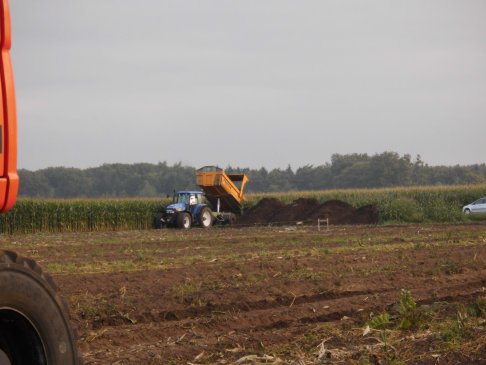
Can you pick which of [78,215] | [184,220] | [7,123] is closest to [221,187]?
[184,220]

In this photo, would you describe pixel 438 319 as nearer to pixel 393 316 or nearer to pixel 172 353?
pixel 393 316

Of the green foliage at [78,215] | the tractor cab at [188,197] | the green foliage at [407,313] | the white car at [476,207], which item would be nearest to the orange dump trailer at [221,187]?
the tractor cab at [188,197]

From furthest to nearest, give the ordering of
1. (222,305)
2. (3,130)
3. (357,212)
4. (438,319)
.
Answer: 1. (357,212)
2. (222,305)
3. (438,319)
4. (3,130)

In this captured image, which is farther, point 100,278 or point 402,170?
point 402,170

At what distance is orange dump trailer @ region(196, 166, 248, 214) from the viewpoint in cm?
4369

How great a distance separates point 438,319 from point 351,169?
337 feet

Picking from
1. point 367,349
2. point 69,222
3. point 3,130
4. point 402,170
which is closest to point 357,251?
point 367,349

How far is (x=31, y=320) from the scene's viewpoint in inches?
193

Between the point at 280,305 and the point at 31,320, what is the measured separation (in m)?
8.23

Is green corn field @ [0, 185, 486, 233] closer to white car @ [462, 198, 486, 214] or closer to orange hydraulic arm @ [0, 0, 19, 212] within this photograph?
white car @ [462, 198, 486, 214]

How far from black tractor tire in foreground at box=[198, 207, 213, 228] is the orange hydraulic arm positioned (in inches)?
1461

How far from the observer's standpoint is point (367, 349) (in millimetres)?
8602

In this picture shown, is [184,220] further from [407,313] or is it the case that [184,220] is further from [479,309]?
[407,313]

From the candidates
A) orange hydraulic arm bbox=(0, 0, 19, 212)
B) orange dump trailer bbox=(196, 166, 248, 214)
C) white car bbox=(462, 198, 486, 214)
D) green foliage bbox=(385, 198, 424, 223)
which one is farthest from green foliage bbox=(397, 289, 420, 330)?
white car bbox=(462, 198, 486, 214)
